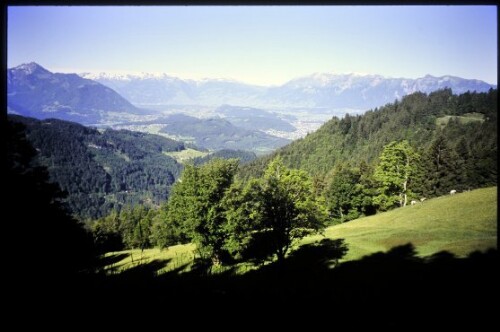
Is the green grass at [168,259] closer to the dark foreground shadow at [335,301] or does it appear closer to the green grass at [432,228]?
the green grass at [432,228]

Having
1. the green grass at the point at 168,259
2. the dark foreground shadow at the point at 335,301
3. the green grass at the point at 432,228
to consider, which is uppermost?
the dark foreground shadow at the point at 335,301

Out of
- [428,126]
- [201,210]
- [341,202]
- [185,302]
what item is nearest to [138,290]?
[185,302]

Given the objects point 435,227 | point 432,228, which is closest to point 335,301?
point 432,228

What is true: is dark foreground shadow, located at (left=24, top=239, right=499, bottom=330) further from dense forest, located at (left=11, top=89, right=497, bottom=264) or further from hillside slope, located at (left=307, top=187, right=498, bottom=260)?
hillside slope, located at (left=307, top=187, right=498, bottom=260)

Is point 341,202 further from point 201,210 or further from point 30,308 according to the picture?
point 30,308

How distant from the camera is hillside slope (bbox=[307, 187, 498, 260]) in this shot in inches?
1276

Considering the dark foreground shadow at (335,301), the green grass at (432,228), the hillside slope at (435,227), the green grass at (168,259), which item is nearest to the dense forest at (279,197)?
the green grass at (168,259)

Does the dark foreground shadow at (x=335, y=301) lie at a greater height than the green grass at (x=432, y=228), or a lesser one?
greater

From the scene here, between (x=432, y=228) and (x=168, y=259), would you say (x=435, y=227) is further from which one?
(x=168, y=259)

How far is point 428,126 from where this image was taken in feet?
642

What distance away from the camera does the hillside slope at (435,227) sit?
32406 mm

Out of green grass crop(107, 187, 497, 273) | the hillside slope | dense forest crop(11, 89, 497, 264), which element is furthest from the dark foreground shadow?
green grass crop(107, 187, 497, 273)

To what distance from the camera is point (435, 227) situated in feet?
132

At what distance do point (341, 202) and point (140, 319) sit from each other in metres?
79.2
